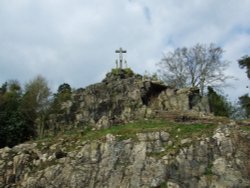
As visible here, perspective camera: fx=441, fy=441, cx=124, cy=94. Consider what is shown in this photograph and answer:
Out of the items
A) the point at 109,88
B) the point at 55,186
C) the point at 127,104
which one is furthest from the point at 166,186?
the point at 109,88

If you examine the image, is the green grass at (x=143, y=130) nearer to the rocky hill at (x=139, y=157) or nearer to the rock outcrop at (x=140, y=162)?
the rocky hill at (x=139, y=157)

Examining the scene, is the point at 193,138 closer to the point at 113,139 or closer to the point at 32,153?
the point at 113,139

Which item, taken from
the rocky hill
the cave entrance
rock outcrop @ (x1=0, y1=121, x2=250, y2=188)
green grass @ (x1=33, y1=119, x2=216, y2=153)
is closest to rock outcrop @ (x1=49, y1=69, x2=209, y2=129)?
the cave entrance

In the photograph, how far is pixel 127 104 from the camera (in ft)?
115

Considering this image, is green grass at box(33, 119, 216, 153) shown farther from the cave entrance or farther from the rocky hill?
the cave entrance

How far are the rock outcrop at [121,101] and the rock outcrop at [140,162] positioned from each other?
26.5 ft

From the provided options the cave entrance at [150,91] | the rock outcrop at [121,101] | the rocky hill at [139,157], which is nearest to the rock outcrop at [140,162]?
the rocky hill at [139,157]

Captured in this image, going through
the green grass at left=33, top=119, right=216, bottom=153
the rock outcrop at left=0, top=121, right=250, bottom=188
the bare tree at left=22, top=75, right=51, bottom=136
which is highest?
the bare tree at left=22, top=75, right=51, bottom=136

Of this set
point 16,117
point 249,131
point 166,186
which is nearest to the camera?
point 166,186

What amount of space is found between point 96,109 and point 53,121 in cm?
357

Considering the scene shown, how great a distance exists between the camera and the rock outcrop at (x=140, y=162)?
909 inches

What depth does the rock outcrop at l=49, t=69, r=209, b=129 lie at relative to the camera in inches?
1378

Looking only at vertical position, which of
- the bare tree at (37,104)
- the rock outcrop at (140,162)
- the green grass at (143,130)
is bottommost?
the rock outcrop at (140,162)

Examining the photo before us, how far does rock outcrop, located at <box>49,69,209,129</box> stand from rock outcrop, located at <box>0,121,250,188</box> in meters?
8.09
